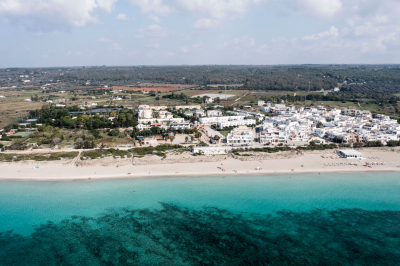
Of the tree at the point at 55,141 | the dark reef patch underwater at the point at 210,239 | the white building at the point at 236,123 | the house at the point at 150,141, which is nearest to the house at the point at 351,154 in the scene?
the dark reef patch underwater at the point at 210,239

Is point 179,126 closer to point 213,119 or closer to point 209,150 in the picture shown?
point 213,119

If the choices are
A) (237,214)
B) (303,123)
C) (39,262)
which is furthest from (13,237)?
(303,123)

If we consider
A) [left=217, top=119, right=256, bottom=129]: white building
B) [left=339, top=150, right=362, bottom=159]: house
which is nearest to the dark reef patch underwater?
[left=339, top=150, right=362, bottom=159]: house

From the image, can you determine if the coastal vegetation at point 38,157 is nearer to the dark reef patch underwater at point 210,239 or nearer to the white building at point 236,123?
the dark reef patch underwater at point 210,239

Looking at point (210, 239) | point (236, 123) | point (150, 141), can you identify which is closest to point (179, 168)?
point (150, 141)

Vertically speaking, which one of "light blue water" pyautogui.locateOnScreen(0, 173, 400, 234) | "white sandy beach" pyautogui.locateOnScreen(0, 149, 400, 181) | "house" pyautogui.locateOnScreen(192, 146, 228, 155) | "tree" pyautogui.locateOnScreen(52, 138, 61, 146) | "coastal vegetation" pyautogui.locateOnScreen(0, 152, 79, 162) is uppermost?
"tree" pyautogui.locateOnScreen(52, 138, 61, 146)

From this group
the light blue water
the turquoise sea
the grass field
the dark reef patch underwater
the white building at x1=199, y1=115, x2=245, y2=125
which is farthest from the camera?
the grass field

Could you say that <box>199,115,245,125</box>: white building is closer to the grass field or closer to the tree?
the tree

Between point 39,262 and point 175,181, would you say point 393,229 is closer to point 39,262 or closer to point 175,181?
point 175,181
